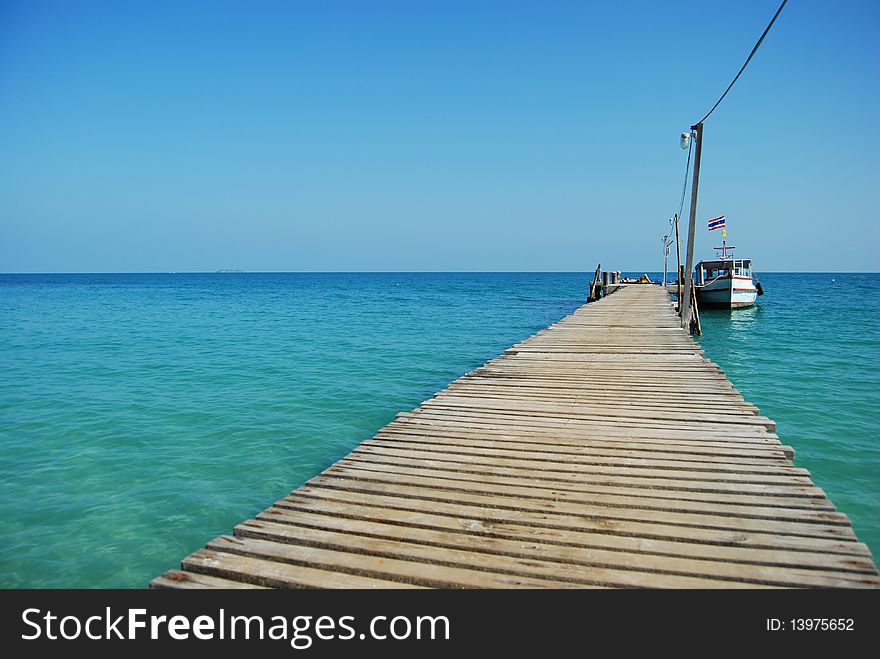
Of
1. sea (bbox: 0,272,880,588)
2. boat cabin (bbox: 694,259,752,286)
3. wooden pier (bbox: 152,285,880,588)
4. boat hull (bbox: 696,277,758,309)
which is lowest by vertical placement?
sea (bbox: 0,272,880,588)

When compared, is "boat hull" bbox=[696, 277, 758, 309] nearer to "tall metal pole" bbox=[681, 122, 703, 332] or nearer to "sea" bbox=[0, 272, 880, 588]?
"sea" bbox=[0, 272, 880, 588]

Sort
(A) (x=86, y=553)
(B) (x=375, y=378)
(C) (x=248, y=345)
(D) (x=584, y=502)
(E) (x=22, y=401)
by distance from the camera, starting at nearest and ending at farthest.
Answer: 1. (D) (x=584, y=502)
2. (A) (x=86, y=553)
3. (E) (x=22, y=401)
4. (B) (x=375, y=378)
5. (C) (x=248, y=345)

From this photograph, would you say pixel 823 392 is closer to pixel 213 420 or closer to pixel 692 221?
pixel 692 221

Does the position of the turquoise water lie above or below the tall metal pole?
below

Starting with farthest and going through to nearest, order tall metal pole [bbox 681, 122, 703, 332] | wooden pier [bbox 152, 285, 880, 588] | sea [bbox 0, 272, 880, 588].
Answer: tall metal pole [bbox 681, 122, 703, 332]
sea [bbox 0, 272, 880, 588]
wooden pier [bbox 152, 285, 880, 588]

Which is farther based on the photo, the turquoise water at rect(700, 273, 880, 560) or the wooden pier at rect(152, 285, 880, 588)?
the turquoise water at rect(700, 273, 880, 560)

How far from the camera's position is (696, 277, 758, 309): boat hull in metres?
33.0

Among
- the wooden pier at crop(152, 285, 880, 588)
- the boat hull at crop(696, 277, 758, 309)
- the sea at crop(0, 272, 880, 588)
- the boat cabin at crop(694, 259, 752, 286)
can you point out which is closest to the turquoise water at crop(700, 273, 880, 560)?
the sea at crop(0, 272, 880, 588)

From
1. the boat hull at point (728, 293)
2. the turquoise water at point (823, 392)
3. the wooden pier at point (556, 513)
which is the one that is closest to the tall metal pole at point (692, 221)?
the turquoise water at point (823, 392)

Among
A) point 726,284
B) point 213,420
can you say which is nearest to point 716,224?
point 726,284

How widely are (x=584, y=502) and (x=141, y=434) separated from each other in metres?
8.24
